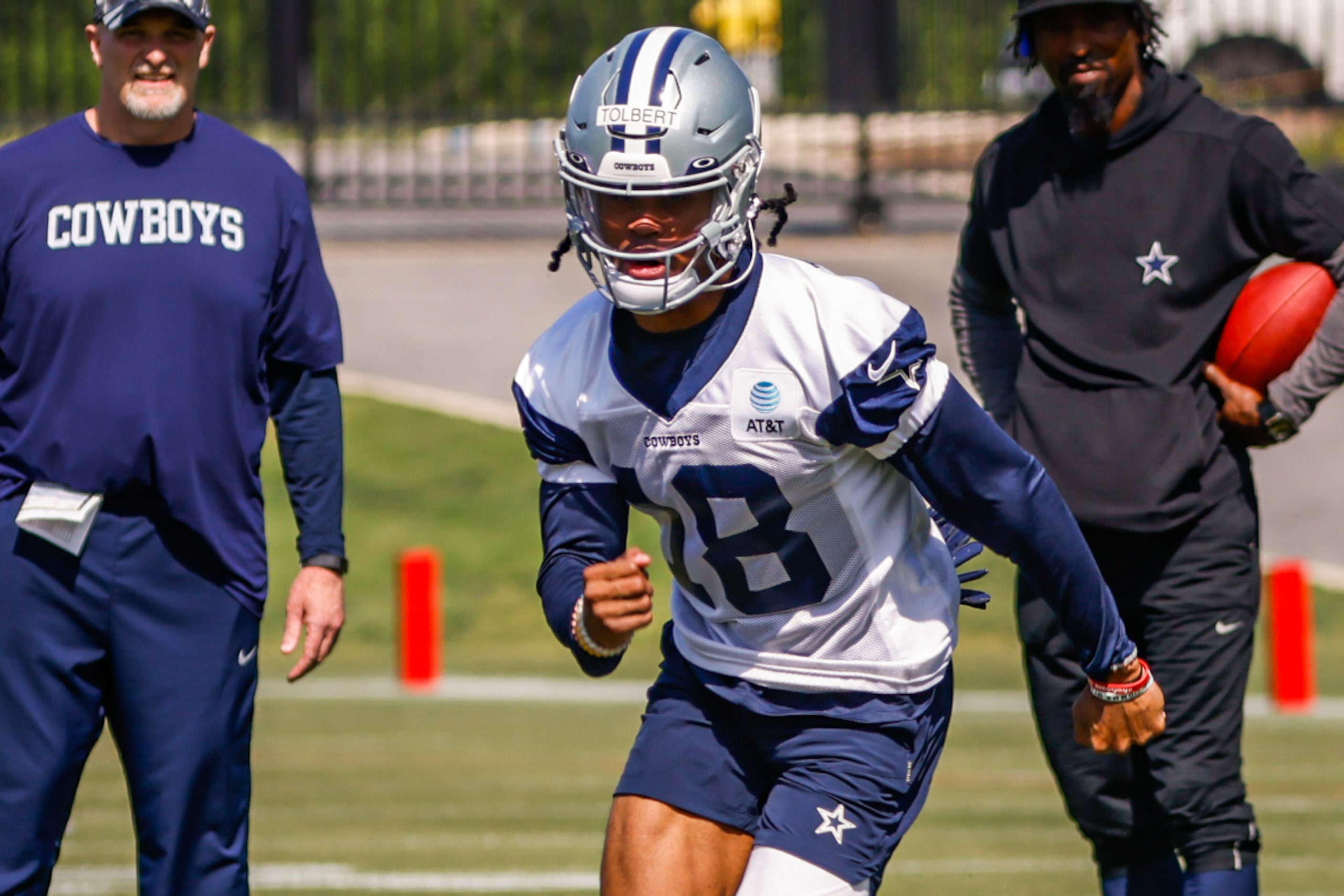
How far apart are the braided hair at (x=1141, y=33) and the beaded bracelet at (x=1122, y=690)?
1608 mm

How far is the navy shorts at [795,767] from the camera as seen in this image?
150 inches

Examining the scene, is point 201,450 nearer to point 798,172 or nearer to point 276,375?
point 276,375

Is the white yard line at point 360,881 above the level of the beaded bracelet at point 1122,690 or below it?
below

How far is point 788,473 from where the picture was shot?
381 centimetres

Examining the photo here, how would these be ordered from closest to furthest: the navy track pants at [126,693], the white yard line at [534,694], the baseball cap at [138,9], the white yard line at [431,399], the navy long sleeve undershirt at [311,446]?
the navy track pants at [126,693], the baseball cap at [138,9], the navy long sleeve undershirt at [311,446], the white yard line at [534,694], the white yard line at [431,399]

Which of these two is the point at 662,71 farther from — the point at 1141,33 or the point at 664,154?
the point at 1141,33

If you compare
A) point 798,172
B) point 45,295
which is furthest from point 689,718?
point 798,172

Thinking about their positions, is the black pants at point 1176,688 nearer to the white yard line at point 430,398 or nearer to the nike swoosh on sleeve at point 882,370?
the nike swoosh on sleeve at point 882,370

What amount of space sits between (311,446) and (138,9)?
0.96 meters

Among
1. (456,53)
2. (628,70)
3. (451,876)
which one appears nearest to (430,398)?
(456,53)

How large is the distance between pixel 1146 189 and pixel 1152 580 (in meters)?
0.87

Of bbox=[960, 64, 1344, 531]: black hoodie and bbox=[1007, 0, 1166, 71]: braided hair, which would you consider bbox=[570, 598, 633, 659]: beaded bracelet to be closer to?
bbox=[960, 64, 1344, 531]: black hoodie

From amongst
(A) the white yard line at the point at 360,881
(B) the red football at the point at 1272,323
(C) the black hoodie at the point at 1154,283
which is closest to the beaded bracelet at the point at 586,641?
(C) the black hoodie at the point at 1154,283

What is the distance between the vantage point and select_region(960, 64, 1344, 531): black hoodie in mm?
4816
